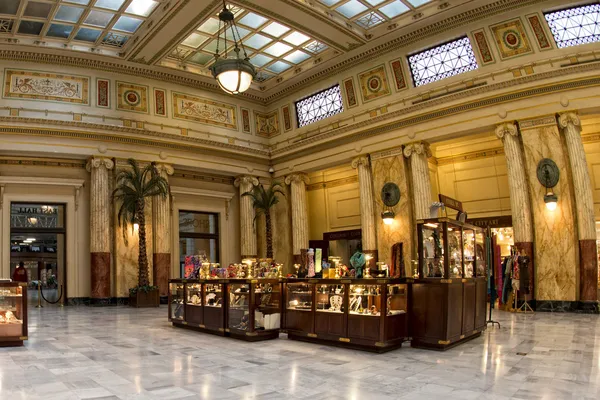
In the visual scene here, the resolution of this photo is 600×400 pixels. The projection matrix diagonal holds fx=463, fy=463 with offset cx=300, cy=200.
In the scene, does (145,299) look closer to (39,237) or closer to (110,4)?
(39,237)

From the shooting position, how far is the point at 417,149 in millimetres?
13617

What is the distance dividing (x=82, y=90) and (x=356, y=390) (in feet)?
44.4

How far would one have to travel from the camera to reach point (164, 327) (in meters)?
9.38

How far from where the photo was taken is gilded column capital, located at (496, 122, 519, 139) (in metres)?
12.0

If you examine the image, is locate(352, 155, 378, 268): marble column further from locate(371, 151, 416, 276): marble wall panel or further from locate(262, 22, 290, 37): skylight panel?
locate(262, 22, 290, 37): skylight panel

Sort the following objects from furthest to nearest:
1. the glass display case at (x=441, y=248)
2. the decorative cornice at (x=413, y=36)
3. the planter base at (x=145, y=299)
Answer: the planter base at (x=145, y=299)
the decorative cornice at (x=413, y=36)
the glass display case at (x=441, y=248)


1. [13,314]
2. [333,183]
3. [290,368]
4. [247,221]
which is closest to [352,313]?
[290,368]

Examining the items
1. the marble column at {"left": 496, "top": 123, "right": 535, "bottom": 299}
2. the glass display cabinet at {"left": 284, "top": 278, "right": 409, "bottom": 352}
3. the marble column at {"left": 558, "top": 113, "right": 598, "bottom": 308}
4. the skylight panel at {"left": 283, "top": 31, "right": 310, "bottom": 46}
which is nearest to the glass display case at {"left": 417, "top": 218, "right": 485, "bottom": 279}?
the glass display cabinet at {"left": 284, "top": 278, "right": 409, "bottom": 352}

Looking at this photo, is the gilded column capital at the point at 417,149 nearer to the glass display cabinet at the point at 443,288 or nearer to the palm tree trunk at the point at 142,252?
the glass display cabinet at the point at 443,288

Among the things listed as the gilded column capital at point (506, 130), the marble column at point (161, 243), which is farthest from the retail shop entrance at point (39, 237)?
Answer: the gilded column capital at point (506, 130)

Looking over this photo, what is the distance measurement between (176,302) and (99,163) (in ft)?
22.5

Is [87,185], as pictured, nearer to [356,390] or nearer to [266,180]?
[266,180]

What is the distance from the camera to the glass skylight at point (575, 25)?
1116cm

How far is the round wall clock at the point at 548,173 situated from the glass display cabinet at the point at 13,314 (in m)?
11.4
